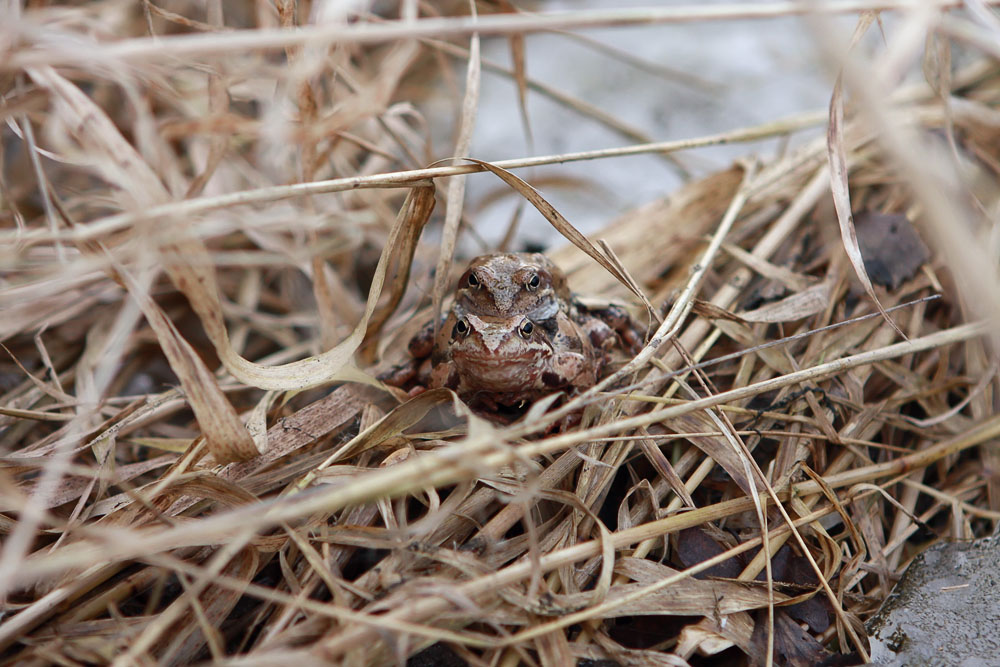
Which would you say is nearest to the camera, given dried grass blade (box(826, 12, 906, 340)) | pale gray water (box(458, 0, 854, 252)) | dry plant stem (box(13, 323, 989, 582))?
dry plant stem (box(13, 323, 989, 582))

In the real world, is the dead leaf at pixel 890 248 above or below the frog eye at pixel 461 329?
above

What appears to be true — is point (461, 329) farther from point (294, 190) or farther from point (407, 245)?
point (294, 190)

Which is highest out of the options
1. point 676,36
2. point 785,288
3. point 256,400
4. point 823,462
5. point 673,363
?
point 676,36

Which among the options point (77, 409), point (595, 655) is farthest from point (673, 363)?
point (77, 409)

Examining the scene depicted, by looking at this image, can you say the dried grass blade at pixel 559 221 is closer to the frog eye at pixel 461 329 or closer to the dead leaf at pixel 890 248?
the frog eye at pixel 461 329

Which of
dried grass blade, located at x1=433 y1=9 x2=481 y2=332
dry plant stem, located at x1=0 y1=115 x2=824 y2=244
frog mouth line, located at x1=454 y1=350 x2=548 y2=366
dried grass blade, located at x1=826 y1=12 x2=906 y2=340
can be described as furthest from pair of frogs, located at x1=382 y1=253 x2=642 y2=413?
dried grass blade, located at x1=826 y1=12 x2=906 y2=340

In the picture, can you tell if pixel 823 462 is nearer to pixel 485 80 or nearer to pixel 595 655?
pixel 595 655

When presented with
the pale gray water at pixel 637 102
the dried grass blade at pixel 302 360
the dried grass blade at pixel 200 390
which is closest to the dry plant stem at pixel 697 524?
the dried grass blade at pixel 200 390

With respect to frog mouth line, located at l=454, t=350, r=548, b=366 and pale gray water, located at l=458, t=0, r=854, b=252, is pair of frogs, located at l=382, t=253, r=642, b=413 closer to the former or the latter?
frog mouth line, located at l=454, t=350, r=548, b=366
